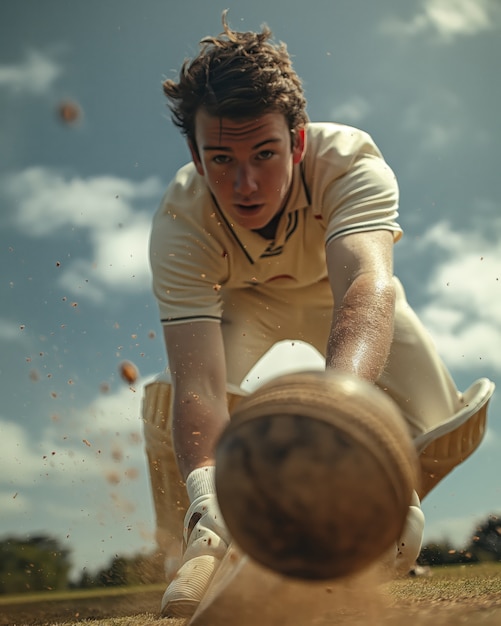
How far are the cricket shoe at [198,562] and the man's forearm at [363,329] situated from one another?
2.58ft

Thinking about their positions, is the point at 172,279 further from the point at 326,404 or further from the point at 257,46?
the point at 326,404

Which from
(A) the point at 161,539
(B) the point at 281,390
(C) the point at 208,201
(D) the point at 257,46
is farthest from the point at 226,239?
(B) the point at 281,390

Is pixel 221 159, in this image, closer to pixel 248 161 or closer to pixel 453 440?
pixel 248 161

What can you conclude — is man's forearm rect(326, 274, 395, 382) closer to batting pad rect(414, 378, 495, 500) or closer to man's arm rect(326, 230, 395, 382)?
man's arm rect(326, 230, 395, 382)

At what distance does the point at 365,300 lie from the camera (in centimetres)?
338

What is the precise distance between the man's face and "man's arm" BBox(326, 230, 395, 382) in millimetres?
465

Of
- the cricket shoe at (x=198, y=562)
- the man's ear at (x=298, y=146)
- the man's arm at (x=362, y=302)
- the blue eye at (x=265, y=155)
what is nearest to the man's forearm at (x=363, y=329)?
the man's arm at (x=362, y=302)

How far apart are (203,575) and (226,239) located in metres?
2.05

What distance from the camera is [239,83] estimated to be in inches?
157

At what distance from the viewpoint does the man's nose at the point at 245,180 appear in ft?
12.8

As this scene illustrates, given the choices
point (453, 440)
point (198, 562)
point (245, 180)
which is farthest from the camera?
point (453, 440)

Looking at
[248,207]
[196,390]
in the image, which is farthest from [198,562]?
[248,207]

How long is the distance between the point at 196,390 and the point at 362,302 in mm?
1174

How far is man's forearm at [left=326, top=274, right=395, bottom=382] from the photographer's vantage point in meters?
3.01
